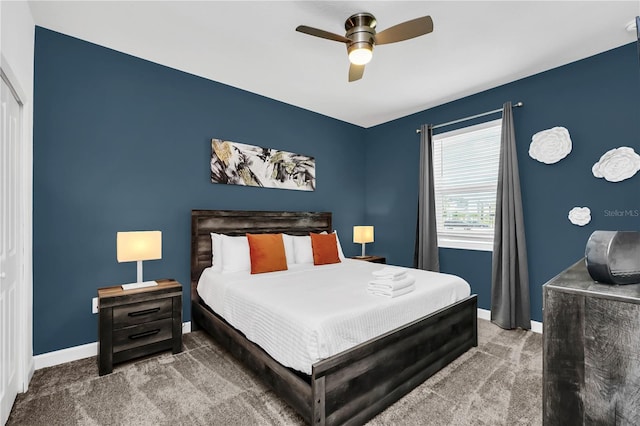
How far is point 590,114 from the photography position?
9.87ft

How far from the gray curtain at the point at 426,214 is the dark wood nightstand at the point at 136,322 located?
3.08 meters

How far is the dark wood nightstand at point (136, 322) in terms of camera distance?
2.41m

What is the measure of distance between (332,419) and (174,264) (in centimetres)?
231

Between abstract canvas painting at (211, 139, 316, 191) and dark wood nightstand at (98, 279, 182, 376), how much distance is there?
1441mm

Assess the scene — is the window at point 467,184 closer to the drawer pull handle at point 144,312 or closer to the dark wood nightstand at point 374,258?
the dark wood nightstand at point 374,258

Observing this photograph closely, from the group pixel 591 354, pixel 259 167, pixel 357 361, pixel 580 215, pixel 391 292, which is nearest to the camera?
pixel 591 354

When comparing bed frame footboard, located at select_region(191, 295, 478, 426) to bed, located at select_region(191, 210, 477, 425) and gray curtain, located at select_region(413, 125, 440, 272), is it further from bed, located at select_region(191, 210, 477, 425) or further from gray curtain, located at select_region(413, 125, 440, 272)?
gray curtain, located at select_region(413, 125, 440, 272)

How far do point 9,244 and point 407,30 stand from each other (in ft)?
9.94

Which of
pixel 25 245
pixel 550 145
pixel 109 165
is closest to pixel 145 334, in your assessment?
pixel 25 245

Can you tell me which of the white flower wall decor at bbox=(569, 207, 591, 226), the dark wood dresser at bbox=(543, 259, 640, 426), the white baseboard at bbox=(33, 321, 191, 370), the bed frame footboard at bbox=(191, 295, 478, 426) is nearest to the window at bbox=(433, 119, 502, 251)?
the white flower wall decor at bbox=(569, 207, 591, 226)

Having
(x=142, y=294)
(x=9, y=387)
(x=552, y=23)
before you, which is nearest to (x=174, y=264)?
(x=142, y=294)

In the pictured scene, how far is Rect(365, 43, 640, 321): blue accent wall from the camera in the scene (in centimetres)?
283

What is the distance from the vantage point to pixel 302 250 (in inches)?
147

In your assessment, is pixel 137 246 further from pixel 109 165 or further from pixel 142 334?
pixel 109 165
